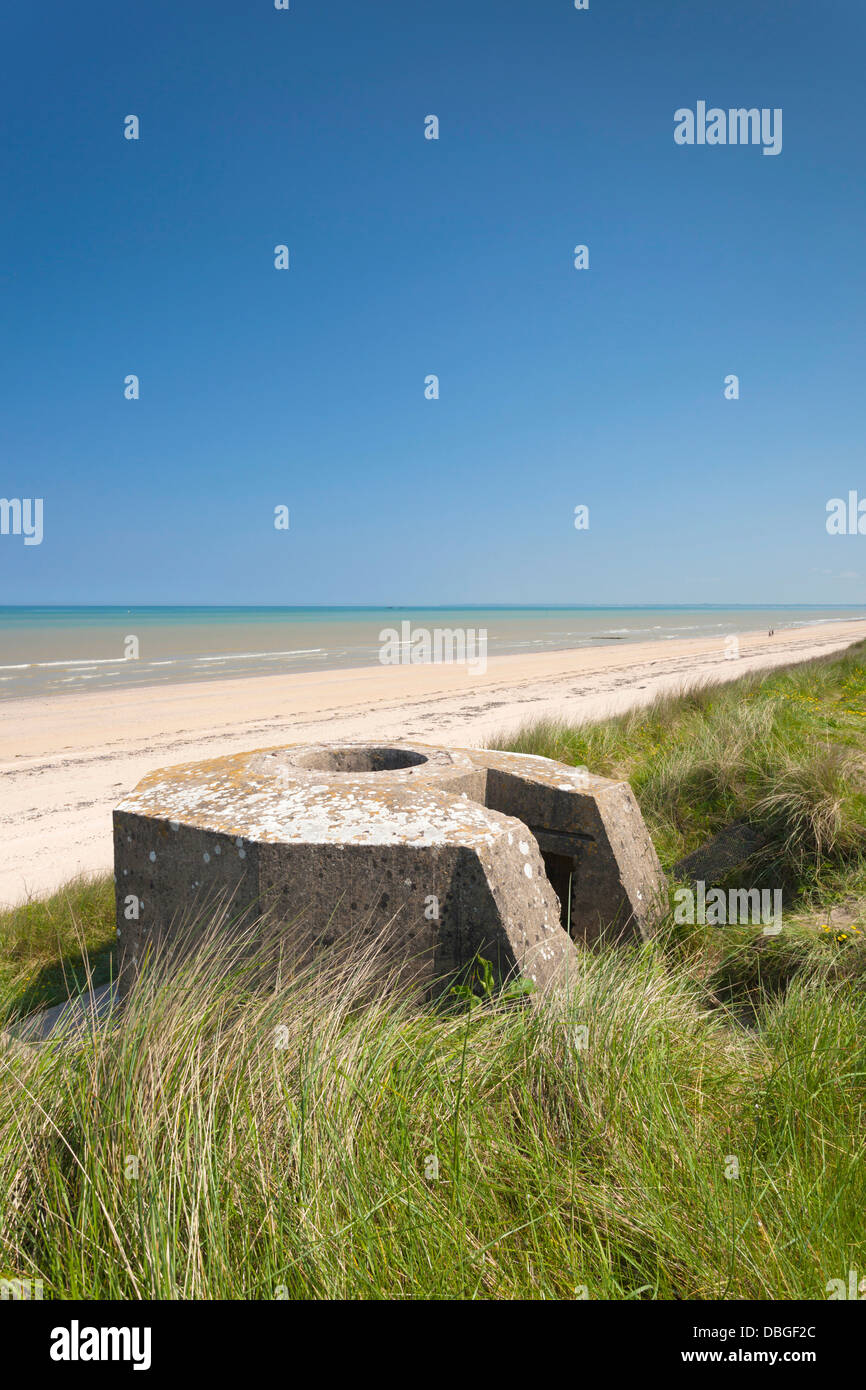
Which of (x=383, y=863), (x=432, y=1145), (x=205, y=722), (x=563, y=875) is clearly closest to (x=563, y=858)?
(x=563, y=875)

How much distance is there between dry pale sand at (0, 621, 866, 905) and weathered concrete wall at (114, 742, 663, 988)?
2.79m

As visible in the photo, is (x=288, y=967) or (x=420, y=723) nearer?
(x=288, y=967)

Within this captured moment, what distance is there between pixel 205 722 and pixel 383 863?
37.2 ft

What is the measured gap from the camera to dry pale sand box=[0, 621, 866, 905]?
7.12 meters

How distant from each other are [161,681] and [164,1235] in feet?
68.4

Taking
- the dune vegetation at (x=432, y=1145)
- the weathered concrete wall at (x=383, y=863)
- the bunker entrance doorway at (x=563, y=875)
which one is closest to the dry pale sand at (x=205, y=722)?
the weathered concrete wall at (x=383, y=863)

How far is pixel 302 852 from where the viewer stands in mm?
2996

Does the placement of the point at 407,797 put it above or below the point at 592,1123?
above

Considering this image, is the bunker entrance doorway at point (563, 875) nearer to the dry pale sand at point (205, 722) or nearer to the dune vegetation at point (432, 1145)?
the dune vegetation at point (432, 1145)

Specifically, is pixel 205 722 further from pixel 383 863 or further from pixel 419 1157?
pixel 419 1157

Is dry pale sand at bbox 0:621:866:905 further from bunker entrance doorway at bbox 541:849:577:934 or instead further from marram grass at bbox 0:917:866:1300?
marram grass at bbox 0:917:866:1300

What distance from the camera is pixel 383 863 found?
2969 millimetres
